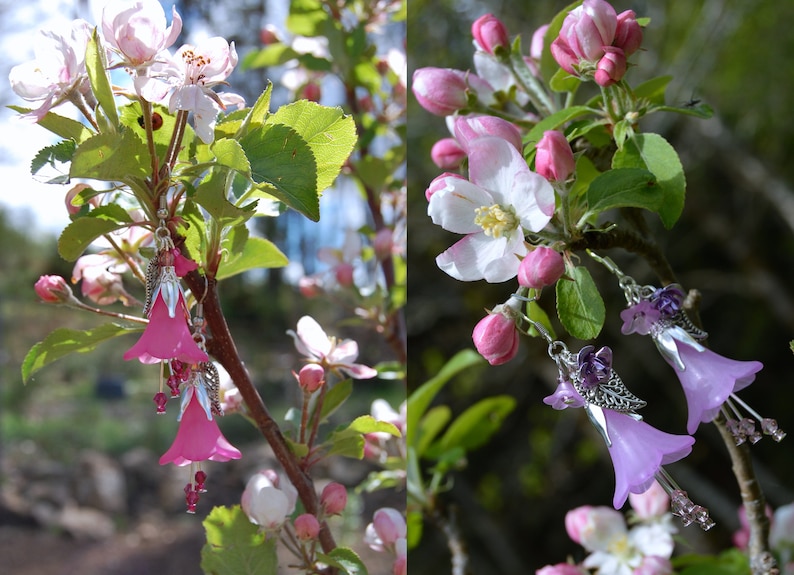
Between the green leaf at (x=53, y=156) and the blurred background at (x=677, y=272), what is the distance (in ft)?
3.72

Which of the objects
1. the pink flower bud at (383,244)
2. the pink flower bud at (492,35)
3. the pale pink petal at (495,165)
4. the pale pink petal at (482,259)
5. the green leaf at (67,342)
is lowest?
the pink flower bud at (383,244)

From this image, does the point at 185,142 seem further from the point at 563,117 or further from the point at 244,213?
the point at 563,117

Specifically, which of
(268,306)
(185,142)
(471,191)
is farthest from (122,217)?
(268,306)

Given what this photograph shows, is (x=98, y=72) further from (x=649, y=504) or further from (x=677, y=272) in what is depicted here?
(x=677, y=272)

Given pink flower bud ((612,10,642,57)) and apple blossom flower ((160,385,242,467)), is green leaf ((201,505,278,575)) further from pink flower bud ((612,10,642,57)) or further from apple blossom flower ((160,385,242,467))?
pink flower bud ((612,10,642,57))

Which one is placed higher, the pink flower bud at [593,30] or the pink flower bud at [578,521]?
the pink flower bud at [593,30]

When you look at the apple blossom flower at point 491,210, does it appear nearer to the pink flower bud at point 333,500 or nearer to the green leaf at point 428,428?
the pink flower bud at point 333,500

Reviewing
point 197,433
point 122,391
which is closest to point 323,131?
point 197,433

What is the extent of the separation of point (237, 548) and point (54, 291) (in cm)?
15

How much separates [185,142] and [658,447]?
0.24 meters

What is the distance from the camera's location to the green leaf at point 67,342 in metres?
0.33

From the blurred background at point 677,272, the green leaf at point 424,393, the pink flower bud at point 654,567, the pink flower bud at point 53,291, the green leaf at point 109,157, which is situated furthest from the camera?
the blurred background at point 677,272

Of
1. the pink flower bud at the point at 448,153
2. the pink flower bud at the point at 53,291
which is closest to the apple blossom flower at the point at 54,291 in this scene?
the pink flower bud at the point at 53,291

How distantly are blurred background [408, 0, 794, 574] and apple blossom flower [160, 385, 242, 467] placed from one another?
113cm
